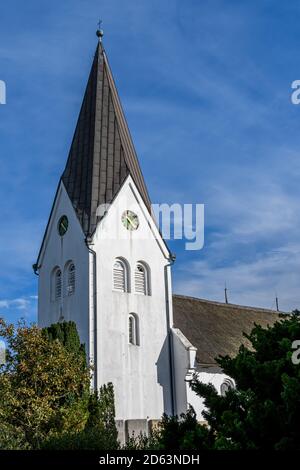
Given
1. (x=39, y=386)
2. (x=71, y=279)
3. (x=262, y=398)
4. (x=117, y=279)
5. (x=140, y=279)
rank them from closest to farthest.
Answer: (x=262, y=398) < (x=39, y=386) < (x=117, y=279) < (x=71, y=279) < (x=140, y=279)

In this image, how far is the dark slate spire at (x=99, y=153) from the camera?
2975 centimetres

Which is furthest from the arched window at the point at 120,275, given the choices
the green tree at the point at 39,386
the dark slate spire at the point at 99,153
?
the green tree at the point at 39,386

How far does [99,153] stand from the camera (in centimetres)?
3075

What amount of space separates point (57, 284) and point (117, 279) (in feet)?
10.4

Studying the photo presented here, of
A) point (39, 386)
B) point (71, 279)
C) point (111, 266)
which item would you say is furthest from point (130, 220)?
point (39, 386)

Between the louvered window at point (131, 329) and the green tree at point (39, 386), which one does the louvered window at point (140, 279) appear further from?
the green tree at point (39, 386)

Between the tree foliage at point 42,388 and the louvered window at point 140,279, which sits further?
the louvered window at point 140,279

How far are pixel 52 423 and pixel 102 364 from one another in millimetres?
5511

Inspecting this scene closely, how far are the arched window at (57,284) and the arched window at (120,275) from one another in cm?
286

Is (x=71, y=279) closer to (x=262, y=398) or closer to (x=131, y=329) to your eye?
(x=131, y=329)
